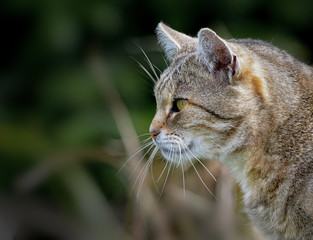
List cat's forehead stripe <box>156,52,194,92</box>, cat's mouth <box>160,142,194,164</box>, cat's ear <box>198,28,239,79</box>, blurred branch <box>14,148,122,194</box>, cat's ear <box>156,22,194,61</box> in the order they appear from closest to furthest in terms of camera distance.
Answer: cat's ear <box>198,28,239,79</box> → cat's mouth <box>160,142,194,164</box> → cat's forehead stripe <box>156,52,194,92</box> → cat's ear <box>156,22,194,61</box> → blurred branch <box>14,148,122,194</box>

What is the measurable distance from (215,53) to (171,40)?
48 centimetres

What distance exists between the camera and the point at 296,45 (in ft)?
16.0

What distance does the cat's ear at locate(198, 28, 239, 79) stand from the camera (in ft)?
8.03

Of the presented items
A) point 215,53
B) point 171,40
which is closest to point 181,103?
point 215,53

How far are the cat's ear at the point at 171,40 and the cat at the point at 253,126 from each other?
0.29 meters

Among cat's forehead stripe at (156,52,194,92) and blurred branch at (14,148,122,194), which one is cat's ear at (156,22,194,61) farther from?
blurred branch at (14,148,122,194)

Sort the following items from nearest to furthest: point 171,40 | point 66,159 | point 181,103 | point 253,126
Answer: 1. point 253,126
2. point 181,103
3. point 171,40
4. point 66,159

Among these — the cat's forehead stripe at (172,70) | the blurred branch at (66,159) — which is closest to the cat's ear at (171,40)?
the cat's forehead stripe at (172,70)

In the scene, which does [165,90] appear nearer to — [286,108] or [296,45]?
[286,108]

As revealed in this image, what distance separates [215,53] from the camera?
2.53m

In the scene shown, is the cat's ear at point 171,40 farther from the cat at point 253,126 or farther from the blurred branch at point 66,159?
the blurred branch at point 66,159

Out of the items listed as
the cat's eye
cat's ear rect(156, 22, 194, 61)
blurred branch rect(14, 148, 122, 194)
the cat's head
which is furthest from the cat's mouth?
blurred branch rect(14, 148, 122, 194)

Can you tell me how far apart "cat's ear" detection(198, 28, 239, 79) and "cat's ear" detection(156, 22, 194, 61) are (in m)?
0.34

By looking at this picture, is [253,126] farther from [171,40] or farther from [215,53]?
[171,40]
